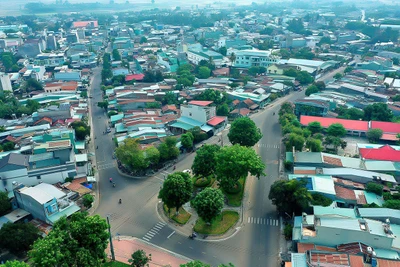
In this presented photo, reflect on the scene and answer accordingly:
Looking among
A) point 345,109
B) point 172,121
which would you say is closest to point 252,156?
point 172,121

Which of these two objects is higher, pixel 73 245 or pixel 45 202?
pixel 73 245

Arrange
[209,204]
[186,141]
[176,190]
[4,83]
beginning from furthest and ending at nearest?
[4,83], [186,141], [176,190], [209,204]

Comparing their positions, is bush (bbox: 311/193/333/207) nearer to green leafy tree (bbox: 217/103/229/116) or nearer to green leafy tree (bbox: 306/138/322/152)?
green leafy tree (bbox: 306/138/322/152)

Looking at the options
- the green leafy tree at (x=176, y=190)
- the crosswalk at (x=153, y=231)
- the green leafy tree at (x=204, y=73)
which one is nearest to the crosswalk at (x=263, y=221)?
the green leafy tree at (x=176, y=190)

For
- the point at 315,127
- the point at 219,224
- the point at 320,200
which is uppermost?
the point at 315,127

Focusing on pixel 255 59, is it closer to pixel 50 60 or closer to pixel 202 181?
pixel 202 181

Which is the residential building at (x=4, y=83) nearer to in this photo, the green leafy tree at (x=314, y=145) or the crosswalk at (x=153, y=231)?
the crosswalk at (x=153, y=231)

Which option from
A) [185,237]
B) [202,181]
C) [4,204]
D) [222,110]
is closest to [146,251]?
[185,237]
